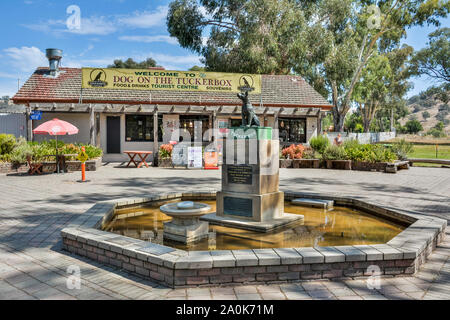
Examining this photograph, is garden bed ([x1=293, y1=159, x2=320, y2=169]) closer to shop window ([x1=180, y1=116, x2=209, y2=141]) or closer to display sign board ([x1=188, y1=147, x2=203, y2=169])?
display sign board ([x1=188, y1=147, x2=203, y2=169])

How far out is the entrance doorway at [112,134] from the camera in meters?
21.0

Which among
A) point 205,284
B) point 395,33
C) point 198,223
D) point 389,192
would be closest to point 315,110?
point 389,192

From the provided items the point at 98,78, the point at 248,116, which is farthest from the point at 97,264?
the point at 98,78

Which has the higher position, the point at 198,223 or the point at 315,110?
the point at 315,110

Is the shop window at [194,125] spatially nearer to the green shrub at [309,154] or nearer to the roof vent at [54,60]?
the green shrub at [309,154]

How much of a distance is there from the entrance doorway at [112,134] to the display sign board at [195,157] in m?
6.25

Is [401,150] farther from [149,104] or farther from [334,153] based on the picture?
[149,104]

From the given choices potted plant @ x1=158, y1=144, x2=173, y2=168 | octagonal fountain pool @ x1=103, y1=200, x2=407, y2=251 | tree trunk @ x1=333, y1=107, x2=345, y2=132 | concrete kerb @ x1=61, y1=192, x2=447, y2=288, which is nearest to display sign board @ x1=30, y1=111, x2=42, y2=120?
potted plant @ x1=158, y1=144, x2=173, y2=168

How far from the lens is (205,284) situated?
3.92 m

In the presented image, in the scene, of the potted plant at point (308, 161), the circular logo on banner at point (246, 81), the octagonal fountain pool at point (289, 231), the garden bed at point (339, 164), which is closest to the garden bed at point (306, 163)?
the potted plant at point (308, 161)

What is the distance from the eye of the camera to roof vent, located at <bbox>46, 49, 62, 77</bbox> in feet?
69.4

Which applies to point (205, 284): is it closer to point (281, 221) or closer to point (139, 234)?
point (139, 234)
